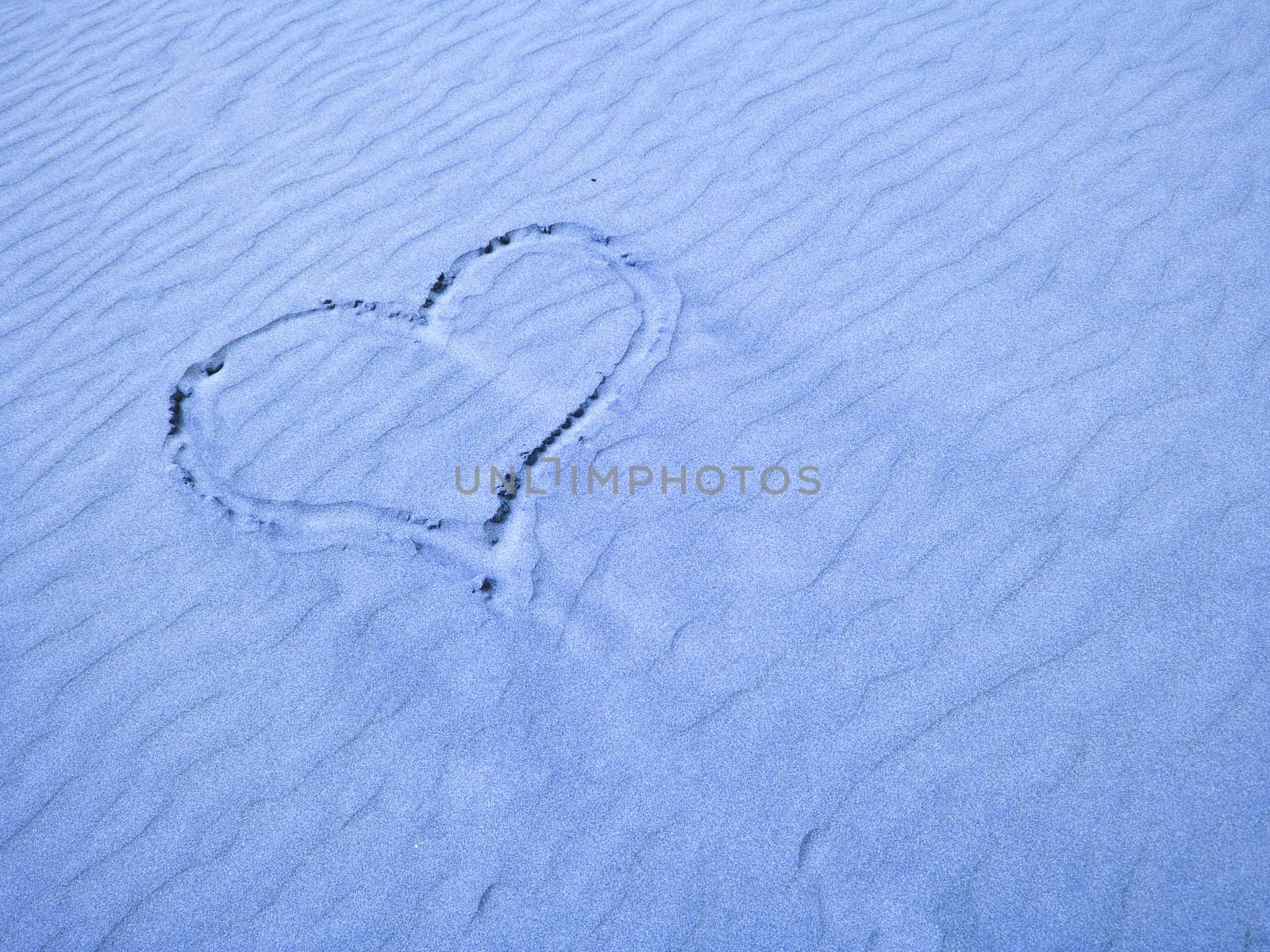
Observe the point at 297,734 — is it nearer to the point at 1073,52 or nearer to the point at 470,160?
the point at 470,160

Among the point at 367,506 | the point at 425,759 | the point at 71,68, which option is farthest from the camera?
the point at 71,68

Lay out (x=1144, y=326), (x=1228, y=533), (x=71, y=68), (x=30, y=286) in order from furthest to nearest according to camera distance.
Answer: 1. (x=71, y=68)
2. (x=30, y=286)
3. (x=1144, y=326)
4. (x=1228, y=533)

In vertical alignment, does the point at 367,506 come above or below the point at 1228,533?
above

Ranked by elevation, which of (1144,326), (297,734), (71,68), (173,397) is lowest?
(1144,326)

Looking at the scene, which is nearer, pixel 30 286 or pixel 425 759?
pixel 425 759

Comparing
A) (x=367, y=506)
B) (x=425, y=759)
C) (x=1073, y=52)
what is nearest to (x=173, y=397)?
(x=367, y=506)

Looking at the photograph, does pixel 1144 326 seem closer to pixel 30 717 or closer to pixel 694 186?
pixel 694 186

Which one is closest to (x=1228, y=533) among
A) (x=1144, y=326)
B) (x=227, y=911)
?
(x=1144, y=326)
